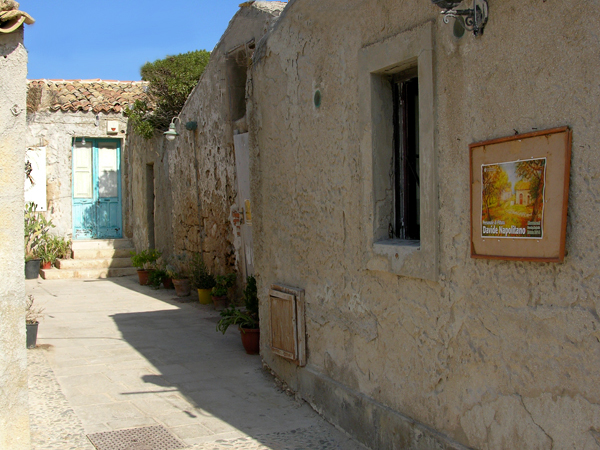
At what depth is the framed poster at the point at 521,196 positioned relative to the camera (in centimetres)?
263

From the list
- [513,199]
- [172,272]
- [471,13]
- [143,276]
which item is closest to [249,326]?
[513,199]

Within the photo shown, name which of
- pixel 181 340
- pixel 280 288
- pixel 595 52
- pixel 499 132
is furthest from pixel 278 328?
pixel 595 52

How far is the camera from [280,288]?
5.45 m

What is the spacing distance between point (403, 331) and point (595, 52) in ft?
6.47

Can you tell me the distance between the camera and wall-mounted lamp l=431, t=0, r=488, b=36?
10.00 feet

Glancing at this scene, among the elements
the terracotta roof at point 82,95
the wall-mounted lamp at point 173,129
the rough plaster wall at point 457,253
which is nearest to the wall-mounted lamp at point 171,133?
the wall-mounted lamp at point 173,129

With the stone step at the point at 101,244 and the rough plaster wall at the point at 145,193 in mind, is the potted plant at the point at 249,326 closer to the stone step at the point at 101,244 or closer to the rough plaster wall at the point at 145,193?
the rough plaster wall at the point at 145,193

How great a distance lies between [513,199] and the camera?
2881 mm

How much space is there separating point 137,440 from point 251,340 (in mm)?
2505

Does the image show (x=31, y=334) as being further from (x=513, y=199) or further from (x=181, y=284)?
(x=513, y=199)

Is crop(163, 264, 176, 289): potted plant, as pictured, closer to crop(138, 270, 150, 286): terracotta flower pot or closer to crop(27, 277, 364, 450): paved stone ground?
crop(138, 270, 150, 286): terracotta flower pot

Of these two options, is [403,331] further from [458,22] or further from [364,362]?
[458,22]

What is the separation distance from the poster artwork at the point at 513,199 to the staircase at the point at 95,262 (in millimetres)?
12627

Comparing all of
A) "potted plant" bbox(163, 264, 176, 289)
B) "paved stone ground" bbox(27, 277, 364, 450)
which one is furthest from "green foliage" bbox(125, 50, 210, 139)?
"paved stone ground" bbox(27, 277, 364, 450)
